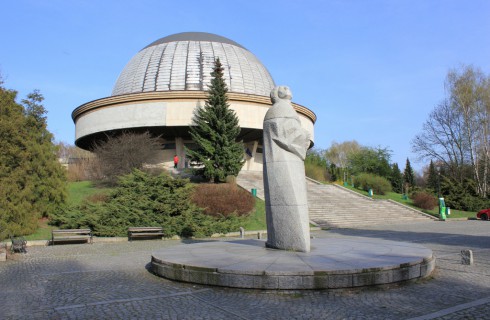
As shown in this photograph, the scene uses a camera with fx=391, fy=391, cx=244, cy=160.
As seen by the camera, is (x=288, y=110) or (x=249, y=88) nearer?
(x=288, y=110)

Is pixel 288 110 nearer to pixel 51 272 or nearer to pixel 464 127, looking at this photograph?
pixel 51 272

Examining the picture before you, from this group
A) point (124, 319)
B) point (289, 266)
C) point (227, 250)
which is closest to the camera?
point (124, 319)

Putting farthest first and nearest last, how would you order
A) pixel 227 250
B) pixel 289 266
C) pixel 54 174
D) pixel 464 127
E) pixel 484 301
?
pixel 464 127, pixel 54 174, pixel 227 250, pixel 289 266, pixel 484 301

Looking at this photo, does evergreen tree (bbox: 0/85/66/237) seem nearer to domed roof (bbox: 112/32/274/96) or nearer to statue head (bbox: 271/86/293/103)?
statue head (bbox: 271/86/293/103)

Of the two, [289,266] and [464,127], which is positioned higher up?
[464,127]

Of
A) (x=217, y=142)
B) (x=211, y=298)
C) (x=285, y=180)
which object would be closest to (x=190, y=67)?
(x=217, y=142)

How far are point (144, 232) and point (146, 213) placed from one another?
5.03ft

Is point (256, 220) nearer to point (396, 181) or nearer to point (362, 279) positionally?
Result: point (362, 279)

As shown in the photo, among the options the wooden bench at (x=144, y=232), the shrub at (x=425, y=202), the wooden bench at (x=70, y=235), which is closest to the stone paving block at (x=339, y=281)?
the wooden bench at (x=144, y=232)

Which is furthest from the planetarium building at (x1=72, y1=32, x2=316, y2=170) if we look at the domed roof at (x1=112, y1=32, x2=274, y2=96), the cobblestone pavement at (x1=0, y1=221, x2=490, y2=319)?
the cobblestone pavement at (x1=0, y1=221, x2=490, y2=319)

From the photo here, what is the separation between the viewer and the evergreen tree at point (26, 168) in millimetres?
14969

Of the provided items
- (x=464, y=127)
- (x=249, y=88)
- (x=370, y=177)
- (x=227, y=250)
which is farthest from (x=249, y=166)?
(x=227, y=250)

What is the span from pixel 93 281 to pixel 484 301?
21.5ft

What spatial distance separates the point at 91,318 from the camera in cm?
504
